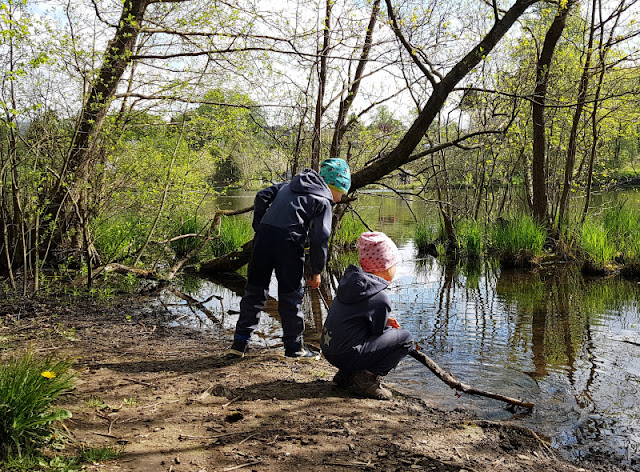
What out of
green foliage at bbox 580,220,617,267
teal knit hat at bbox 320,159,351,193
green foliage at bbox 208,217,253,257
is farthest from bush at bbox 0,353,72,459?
green foliage at bbox 580,220,617,267

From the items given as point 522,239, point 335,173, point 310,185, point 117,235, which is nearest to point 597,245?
point 522,239

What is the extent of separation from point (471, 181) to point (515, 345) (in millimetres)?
8474

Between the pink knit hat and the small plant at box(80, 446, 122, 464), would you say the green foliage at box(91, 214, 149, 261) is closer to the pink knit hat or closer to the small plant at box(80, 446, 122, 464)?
the pink knit hat

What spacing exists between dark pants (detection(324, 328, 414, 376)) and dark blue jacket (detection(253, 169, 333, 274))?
2.34 feet

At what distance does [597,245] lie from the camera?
1023 centimetres

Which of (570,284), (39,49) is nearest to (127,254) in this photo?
(39,49)

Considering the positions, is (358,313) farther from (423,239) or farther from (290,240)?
(423,239)

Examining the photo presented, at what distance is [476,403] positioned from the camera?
3951 millimetres

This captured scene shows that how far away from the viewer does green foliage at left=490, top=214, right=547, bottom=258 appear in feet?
36.7

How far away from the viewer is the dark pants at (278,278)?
13.1ft

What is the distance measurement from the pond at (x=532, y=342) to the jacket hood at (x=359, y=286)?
119 centimetres

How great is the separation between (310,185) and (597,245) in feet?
27.5

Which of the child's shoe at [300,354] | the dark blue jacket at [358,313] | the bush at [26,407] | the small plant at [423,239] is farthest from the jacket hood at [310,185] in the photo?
the small plant at [423,239]

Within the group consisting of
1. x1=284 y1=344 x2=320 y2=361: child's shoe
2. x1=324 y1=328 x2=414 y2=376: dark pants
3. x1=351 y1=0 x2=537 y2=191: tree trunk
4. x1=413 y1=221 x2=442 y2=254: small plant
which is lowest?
x1=284 y1=344 x2=320 y2=361: child's shoe
